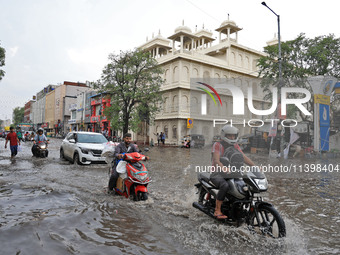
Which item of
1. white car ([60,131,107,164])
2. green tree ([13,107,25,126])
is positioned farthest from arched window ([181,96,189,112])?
green tree ([13,107,25,126])

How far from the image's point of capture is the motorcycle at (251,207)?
3.79m

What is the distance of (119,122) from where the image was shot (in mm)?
28719

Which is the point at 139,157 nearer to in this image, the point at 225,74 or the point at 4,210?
the point at 4,210

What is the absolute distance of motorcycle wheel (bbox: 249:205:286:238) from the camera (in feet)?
→ 12.1

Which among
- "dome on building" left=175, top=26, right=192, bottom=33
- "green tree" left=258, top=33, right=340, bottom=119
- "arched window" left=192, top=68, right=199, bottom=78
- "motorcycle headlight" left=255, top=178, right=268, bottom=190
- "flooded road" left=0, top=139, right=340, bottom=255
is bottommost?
"flooded road" left=0, top=139, right=340, bottom=255

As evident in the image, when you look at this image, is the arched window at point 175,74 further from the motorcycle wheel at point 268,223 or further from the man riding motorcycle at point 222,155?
the motorcycle wheel at point 268,223

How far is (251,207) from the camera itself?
4.06 metres

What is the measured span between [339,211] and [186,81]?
34325mm

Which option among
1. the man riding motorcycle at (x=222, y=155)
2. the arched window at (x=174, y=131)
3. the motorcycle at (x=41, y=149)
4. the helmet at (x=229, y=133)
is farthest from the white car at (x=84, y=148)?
the arched window at (x=174, y=131)

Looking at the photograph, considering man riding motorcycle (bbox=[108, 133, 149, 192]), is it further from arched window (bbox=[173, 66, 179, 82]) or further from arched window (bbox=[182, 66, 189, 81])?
arched window (bbox=[182, 66, 189, 81])

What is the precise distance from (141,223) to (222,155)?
68.2 inches

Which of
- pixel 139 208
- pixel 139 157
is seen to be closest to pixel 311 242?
pixel 139 208

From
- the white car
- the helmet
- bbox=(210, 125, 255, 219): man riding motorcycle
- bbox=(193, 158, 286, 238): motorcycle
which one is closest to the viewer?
bbox=(193, 158, 286, 238): motorcycle

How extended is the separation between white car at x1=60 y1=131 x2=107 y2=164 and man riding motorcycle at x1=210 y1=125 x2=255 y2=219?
8341mm
